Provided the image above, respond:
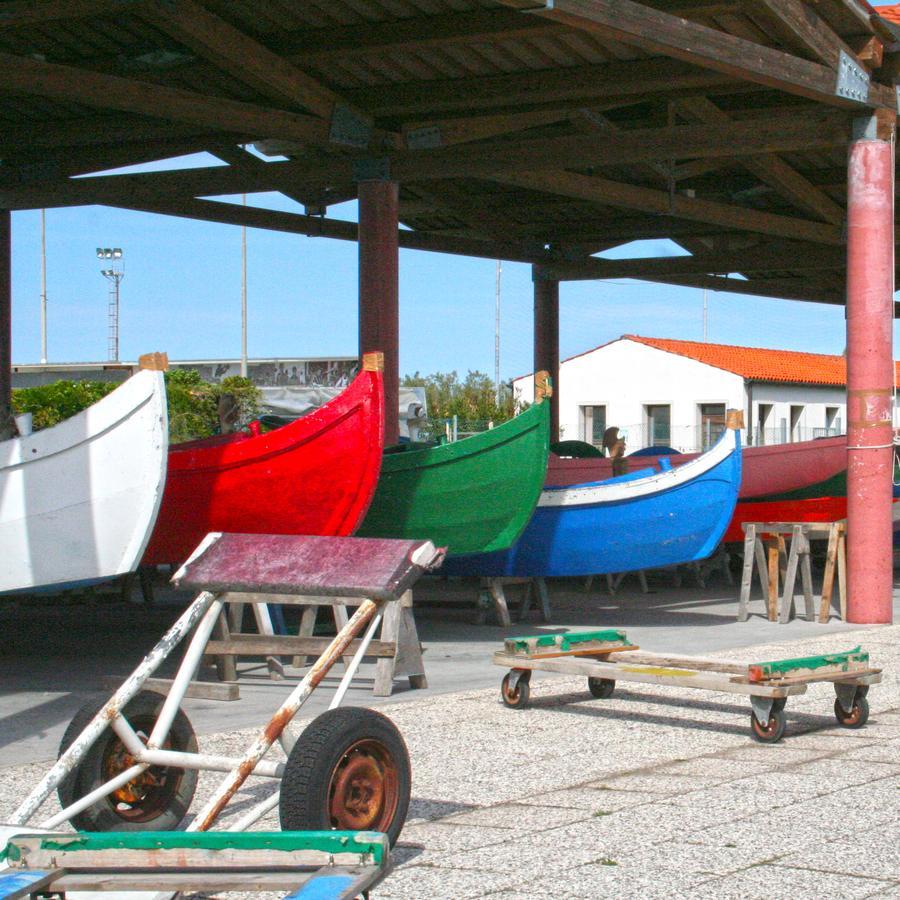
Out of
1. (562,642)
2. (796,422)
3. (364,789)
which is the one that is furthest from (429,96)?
(796,422)

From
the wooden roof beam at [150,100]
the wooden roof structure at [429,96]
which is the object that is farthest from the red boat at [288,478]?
the wooden roof beam at [150,100]

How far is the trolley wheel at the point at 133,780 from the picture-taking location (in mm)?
5031

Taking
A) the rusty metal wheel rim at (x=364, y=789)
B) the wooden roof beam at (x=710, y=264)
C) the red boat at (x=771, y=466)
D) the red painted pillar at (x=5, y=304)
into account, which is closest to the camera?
the rusty metal wheel rim at (x=364, y=789)

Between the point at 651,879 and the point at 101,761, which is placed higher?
the point at 101,761

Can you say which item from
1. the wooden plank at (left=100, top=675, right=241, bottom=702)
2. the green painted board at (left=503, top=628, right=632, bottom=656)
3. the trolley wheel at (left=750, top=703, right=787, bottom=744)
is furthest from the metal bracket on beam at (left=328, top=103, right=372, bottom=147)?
the wooden plank at (left=100, top=675, right=241, bottom=702)

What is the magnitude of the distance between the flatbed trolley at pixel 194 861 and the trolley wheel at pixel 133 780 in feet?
3.96

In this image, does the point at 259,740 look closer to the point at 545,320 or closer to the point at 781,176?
the point at 781,176

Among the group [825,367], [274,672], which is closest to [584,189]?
[274,672]

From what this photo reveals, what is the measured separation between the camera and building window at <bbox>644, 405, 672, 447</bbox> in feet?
190

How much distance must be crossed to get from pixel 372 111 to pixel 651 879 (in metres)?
11.5

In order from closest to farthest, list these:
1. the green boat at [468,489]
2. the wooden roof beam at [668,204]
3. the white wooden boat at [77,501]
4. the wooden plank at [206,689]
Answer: the wooden plank at [206,689], the white wooden boat at [77,501], the green boat at [468,489], the wooden roof beam at [668,204]

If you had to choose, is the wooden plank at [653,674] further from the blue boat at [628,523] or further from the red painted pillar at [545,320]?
the red painted pillar at [545,320]

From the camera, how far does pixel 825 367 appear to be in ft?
204

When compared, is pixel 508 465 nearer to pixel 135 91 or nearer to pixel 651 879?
pixel 135 91
